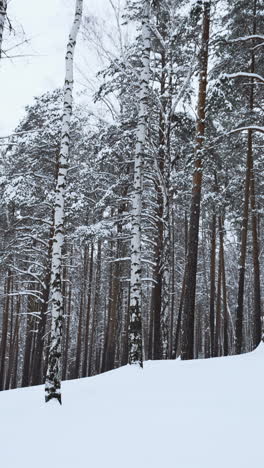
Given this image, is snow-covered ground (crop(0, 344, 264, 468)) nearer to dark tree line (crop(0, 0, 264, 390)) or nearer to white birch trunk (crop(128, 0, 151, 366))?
white birch trunk (crop(128, 0, 151, 366))

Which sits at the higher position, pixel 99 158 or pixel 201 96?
pixel 201 96

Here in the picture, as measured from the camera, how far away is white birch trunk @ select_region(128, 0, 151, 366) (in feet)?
30.1

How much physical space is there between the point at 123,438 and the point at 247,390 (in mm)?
2102

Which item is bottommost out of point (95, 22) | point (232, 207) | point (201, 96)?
point (232, 207)

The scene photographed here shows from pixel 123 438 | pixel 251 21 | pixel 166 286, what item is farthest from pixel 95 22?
pixel 123 438

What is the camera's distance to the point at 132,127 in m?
13.6

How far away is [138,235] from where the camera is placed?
961 centimetres

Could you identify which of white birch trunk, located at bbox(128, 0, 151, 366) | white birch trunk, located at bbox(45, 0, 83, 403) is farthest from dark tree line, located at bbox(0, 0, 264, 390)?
white birch trunk, located at bbox(45, 0, 83, 403)

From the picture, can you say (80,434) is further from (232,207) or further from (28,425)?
(232,207)

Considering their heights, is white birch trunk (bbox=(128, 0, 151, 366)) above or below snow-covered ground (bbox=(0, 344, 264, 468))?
above

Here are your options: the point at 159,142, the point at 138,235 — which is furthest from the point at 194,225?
the point at 159,142

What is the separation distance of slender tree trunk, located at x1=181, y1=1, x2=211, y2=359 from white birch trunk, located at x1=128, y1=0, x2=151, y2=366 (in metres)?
1.34

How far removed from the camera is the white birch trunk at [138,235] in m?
9.17

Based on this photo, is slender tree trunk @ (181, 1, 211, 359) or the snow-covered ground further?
slender tree trunk @ (181, 1, 211, 359)
